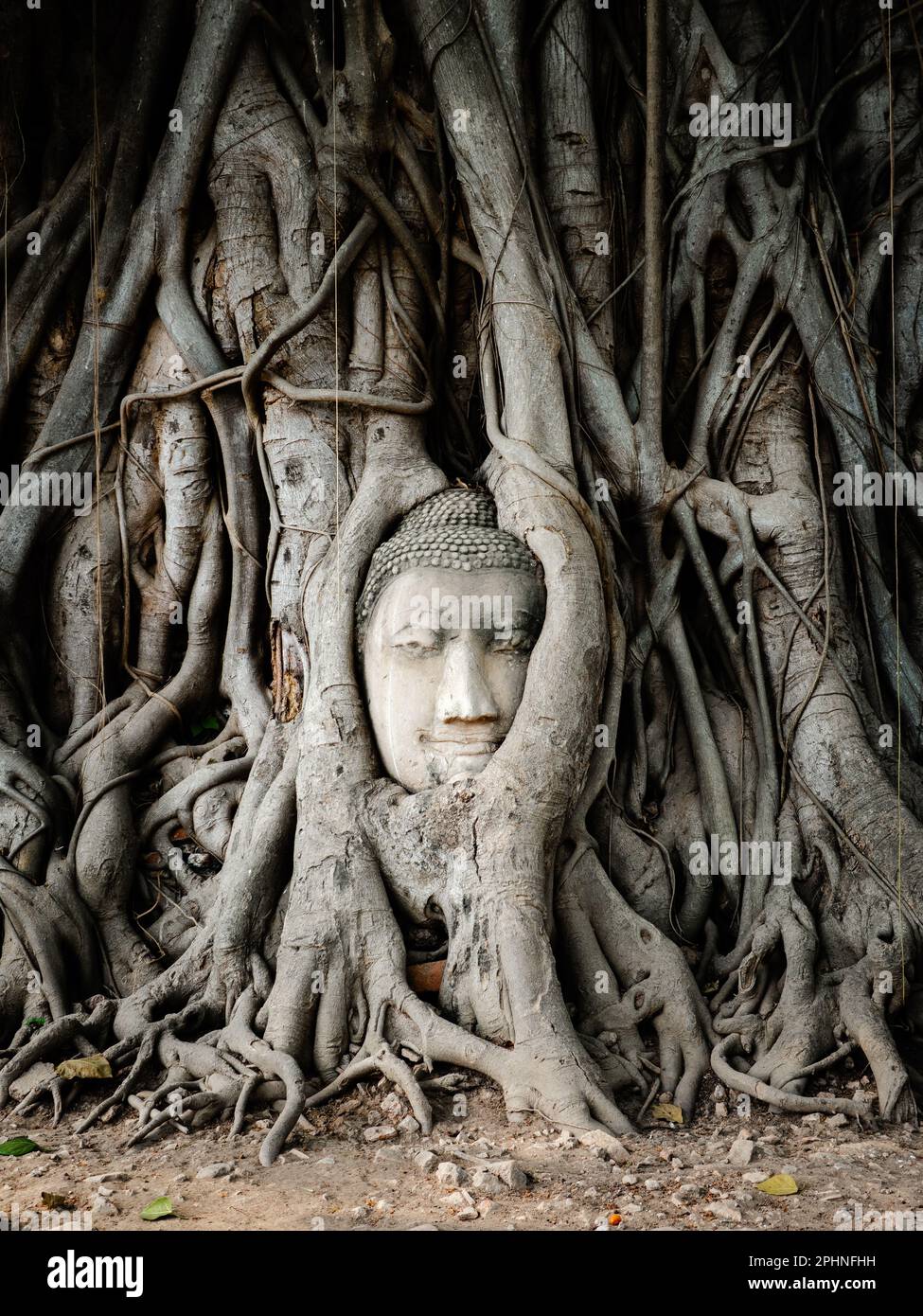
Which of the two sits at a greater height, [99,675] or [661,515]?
[661,515]

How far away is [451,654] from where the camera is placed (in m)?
3.96

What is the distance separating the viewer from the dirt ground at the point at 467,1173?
2758mm

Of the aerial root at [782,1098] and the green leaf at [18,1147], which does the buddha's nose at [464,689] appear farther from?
the green leaf at [18,1147]

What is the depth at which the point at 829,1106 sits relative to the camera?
3.38m

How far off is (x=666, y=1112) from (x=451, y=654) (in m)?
1.49

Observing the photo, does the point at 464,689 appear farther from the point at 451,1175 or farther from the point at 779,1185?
the point at 779,1185

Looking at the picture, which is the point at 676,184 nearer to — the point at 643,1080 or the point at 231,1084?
the point at 643,1080

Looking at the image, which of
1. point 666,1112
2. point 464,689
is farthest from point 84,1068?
point 666,1112

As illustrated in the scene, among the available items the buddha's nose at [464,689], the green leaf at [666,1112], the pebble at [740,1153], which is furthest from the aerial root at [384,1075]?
the buddha's nose at [464,689]

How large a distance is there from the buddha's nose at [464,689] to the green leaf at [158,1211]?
1.64 meters

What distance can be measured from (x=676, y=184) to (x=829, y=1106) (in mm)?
3355

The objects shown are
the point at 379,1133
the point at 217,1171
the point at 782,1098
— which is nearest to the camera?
the point at 217,1171

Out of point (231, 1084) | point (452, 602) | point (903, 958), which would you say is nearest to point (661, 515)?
point (452, 602)

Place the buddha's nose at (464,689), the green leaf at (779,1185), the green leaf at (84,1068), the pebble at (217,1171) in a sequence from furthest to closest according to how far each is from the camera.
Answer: the buddha's nose at (464,689)
the green leaf at (84,1068)
the pebble at (217,1171)
the green leaf at (779,1185)
